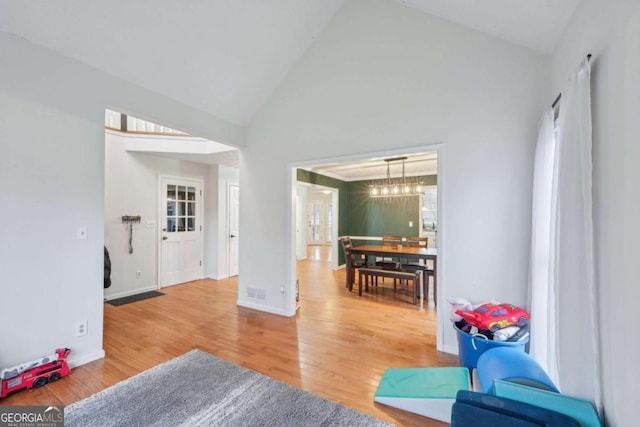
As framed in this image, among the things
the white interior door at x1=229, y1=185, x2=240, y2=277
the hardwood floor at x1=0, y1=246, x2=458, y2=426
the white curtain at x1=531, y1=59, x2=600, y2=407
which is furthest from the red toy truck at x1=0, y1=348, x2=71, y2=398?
the white interior door at x1=229, y1=185, x2=240, y2=277

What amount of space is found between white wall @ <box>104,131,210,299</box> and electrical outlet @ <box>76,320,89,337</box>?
7.28ft

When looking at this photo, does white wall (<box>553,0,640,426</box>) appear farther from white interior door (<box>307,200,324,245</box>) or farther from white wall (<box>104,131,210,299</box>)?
white interior door (<box>307,200,324,245</box>)

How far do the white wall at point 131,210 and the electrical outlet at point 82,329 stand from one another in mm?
2219

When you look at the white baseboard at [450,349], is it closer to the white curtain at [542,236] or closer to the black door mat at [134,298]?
the white curtain at [542,236]

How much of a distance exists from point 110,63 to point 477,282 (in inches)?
159

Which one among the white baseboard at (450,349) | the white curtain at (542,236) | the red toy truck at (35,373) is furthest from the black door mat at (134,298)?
the white curtain at (542,236)

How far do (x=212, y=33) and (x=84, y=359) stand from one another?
334 cm

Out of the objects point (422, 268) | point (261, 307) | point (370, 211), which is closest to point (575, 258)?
point (422, 268)

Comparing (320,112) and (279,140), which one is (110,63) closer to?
(279,140)

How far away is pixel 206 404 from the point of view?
1.91m

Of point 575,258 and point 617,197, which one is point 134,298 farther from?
point 617,197

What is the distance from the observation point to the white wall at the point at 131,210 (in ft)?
14.3

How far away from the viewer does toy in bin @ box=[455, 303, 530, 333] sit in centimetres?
212

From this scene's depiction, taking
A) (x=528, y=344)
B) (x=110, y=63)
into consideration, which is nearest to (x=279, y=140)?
(x=110, y=63)
